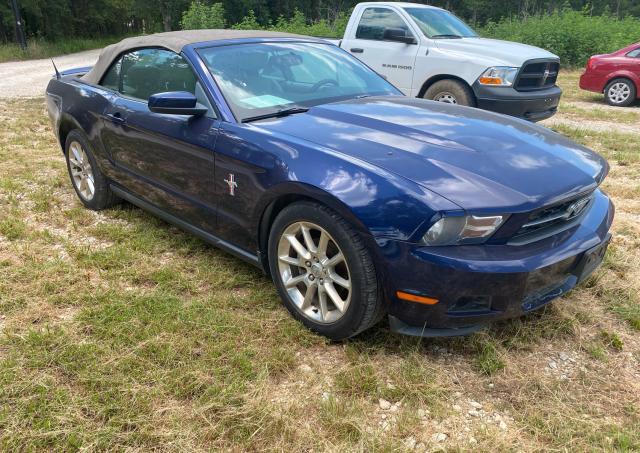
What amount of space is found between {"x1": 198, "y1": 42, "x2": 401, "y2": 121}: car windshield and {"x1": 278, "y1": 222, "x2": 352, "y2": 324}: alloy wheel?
819 millimetres

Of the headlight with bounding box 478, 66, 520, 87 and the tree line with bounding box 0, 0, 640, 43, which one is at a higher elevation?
the tree line with bounding box 0, 0, 640, 43

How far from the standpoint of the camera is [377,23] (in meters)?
7.57

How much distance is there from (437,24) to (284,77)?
4915 mm

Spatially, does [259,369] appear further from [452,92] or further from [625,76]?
[625,76]

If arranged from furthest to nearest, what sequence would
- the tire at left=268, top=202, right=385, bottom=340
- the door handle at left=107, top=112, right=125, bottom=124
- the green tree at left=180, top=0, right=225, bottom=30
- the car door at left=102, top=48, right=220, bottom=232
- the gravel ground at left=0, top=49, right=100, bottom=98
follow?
the green tree at left=180, top=0, right=225, bottom=30 → the gravel ground at left=0, top=49, right=100, bottom=98 → the door handle at left=107, top=112, right=125, bottom=124 → the car door at left=102, top=48, right=220, bottom=232 → the tire at left=268, top=202, right=385, bottom=340

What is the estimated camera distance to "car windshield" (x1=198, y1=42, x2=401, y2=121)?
10.0 feet

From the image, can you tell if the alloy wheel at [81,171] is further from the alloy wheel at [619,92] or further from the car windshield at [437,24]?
the alloy wheel at [619,92]

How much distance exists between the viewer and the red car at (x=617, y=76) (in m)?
9.74

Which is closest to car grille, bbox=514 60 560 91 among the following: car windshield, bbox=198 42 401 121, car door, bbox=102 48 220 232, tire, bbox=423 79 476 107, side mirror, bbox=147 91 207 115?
tire, bbox=423 79 476 107

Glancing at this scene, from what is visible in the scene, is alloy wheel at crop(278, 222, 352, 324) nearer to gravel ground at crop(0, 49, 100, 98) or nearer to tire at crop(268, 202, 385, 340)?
tire at crop(268, 202, 385, 340)

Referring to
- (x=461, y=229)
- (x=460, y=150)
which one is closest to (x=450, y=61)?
(x=460, y=150)

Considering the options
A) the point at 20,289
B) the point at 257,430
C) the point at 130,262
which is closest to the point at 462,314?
the point at 257,430

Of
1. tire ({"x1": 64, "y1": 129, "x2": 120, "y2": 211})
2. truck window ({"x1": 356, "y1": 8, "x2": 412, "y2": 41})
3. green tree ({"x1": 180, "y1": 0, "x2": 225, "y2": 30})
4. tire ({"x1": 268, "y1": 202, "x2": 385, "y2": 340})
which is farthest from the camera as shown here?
green tree ({"x1": 180, "y1": 0, "x2": 225, "y2": 30})

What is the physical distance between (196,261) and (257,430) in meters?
1.68
